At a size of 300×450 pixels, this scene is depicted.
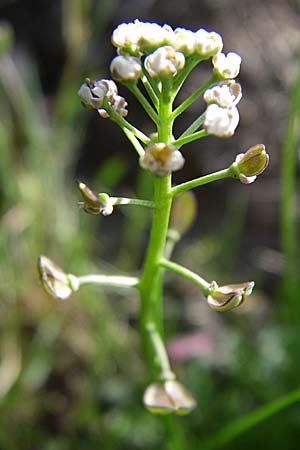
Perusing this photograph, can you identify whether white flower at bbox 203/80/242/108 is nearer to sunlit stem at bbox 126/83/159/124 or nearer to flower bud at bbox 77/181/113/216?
sunlit stem at bbox 126/83/159/124

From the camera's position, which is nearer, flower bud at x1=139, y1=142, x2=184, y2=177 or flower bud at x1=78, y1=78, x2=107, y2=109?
flower bud at x1=139, y1=142, x2=184, y2=177

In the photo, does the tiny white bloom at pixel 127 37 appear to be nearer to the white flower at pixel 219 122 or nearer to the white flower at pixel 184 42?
the white flower at pixel 184 42

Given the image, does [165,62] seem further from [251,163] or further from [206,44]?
[251,163]

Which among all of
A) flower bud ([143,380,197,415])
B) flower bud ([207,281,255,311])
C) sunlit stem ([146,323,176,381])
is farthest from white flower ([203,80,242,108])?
flower bud ([143,380,197,415])

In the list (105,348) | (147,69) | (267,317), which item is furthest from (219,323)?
(147,69)

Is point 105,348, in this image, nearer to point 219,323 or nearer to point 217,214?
point 219,323
